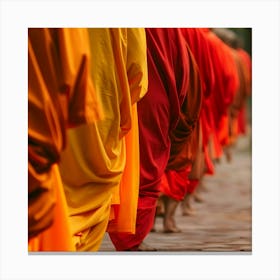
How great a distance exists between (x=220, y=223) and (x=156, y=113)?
0.59 m

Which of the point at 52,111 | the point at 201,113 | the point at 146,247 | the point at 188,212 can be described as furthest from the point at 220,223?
the point at 52,111

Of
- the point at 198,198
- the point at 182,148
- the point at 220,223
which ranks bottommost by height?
the point at 220,223

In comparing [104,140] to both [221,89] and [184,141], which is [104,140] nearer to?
[184,141]

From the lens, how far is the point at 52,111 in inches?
139

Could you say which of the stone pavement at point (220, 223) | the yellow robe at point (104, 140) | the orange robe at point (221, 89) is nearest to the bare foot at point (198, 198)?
the stone pavement at point (220, 223)

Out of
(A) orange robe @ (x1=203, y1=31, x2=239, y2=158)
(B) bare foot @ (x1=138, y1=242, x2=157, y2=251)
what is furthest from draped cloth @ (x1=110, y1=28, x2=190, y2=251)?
(A) orange robe @ (x1=203, y1=31, x2=239, y2=158)

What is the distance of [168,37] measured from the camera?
4.02 m

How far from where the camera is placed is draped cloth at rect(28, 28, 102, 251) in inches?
140

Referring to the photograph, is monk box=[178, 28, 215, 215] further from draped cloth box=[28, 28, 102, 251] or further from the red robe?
draped cloth box=[28, 28, 102, 251]
